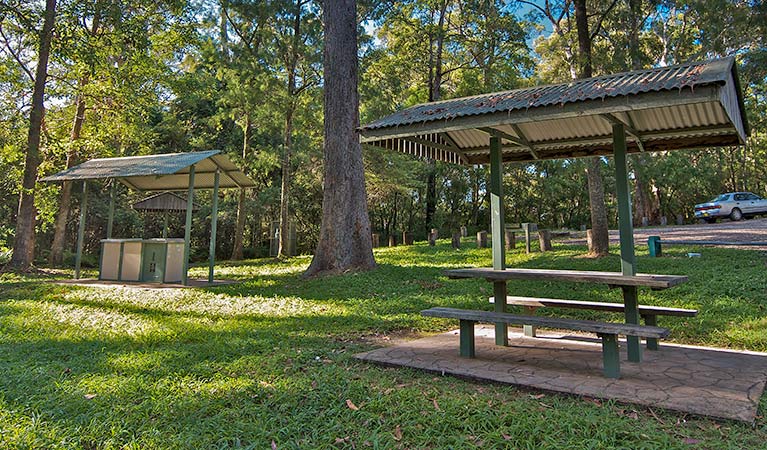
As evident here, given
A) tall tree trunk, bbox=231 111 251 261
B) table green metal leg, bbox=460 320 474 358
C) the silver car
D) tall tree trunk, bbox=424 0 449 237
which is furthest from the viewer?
the silver car

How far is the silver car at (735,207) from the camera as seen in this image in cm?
2102

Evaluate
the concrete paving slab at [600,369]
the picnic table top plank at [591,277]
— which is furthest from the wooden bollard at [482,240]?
the picnic table top plank at [591,277]

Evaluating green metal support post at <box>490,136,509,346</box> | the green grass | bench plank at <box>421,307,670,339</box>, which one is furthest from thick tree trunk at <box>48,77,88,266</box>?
bench plank at <box>421,307,670,339</box>

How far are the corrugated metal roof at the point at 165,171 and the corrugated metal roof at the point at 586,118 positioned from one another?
6186mm

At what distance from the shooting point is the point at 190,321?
20.6 ft

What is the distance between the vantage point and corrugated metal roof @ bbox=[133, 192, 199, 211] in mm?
12742

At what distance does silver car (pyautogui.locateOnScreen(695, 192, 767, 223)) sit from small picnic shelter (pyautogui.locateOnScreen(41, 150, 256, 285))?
20939 millimetres

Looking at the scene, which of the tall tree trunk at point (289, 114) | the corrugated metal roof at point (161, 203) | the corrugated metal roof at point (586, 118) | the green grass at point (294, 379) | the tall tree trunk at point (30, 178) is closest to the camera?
the green grass at point (294, 379)

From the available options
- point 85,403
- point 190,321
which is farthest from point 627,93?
point 190,321

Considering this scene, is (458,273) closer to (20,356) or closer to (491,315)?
(491,315)

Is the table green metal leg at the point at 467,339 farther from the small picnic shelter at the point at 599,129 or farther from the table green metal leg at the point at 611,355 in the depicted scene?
the table green metal leg at the point at 611,355

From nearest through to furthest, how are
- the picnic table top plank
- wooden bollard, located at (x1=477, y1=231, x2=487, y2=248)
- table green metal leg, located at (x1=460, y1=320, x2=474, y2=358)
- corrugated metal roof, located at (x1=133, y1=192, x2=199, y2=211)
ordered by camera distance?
the picnic table top plank, table green metal leg, located at (x1=460, y1=320, x2=474, y2=358), corrugated metal roof, located at (x1=133, y1=192, x2=199, y2=211), wooden bollard, located at (x1=477, y1=231, x2=487, y2=248)

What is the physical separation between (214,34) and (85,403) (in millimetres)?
16613

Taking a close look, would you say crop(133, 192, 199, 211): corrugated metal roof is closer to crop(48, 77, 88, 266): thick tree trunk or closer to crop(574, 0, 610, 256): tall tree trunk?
crop(48, 77, 88, 266): thick tree trunk
